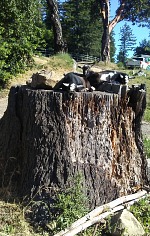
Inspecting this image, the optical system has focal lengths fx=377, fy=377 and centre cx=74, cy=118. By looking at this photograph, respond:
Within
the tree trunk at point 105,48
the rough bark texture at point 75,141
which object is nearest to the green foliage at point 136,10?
the tree trunk at point 105,48

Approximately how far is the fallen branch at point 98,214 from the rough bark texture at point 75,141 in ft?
0.33

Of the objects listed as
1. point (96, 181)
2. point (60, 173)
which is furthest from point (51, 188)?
point (96, 181)

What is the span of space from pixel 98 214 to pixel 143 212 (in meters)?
0.56

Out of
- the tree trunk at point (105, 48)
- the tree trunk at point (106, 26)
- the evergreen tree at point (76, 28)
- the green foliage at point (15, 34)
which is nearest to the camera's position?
the green foliage at point (15, 34)

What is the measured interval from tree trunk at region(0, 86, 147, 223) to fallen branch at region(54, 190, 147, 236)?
0.10m

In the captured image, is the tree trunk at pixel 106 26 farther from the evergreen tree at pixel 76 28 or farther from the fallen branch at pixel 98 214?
the fallen branch at pixel 98 214

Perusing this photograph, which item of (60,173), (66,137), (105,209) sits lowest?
(105,209)

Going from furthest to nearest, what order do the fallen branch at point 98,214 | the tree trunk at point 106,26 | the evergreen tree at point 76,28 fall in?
the evergreen tree at point 76,28 → the tree trunk at point 106,26 → the fallen branch at point 98,214

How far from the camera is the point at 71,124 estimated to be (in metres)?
3.83

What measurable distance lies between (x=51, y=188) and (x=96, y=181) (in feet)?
1.59

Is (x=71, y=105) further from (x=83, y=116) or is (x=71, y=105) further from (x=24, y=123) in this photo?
(x=24, y=123)

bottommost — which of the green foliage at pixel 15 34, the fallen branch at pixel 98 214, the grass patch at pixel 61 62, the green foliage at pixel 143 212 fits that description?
the green foliage at pixel 143 212

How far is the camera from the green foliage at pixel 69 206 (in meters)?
3.51

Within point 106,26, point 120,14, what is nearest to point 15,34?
point 106,26
